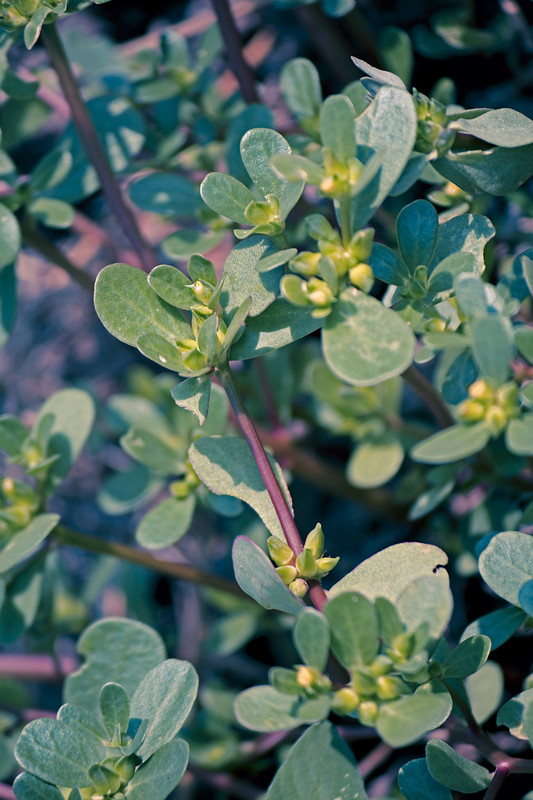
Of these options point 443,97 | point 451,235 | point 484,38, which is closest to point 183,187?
point 443,97

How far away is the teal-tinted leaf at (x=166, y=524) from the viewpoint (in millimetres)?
1339

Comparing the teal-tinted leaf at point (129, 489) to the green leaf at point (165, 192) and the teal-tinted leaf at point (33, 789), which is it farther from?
the teal-tinted leaf at point (33, 789)

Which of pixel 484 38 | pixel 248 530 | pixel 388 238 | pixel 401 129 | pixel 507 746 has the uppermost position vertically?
pixel 401 129

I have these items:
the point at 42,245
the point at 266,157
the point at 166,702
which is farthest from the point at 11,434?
the point at 266,157

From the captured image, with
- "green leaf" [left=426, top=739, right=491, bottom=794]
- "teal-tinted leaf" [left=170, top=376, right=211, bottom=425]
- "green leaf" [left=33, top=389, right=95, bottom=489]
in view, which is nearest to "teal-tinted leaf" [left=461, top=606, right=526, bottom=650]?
"green leaf" [left=426, top=739, right=491, bottom=794]

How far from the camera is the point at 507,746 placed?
153cm

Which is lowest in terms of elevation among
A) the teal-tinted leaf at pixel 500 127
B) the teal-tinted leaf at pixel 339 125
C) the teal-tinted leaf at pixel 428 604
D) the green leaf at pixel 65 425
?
the green leaf at pixel 65 425

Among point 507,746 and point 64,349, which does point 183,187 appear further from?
point 507,746

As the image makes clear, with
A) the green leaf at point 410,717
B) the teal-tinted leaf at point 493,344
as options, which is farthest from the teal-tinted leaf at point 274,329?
the green leaf at point 410,717

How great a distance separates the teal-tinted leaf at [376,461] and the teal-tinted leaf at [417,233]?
710mm

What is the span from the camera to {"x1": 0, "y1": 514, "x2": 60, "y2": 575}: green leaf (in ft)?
3.90

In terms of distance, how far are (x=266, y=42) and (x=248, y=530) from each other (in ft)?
4.56

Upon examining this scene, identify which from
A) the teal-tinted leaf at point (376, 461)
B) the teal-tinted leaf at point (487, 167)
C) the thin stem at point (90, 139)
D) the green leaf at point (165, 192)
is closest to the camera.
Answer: the teal-tinted leaf at point (487, 167)

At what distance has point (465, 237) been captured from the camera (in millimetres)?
1040
